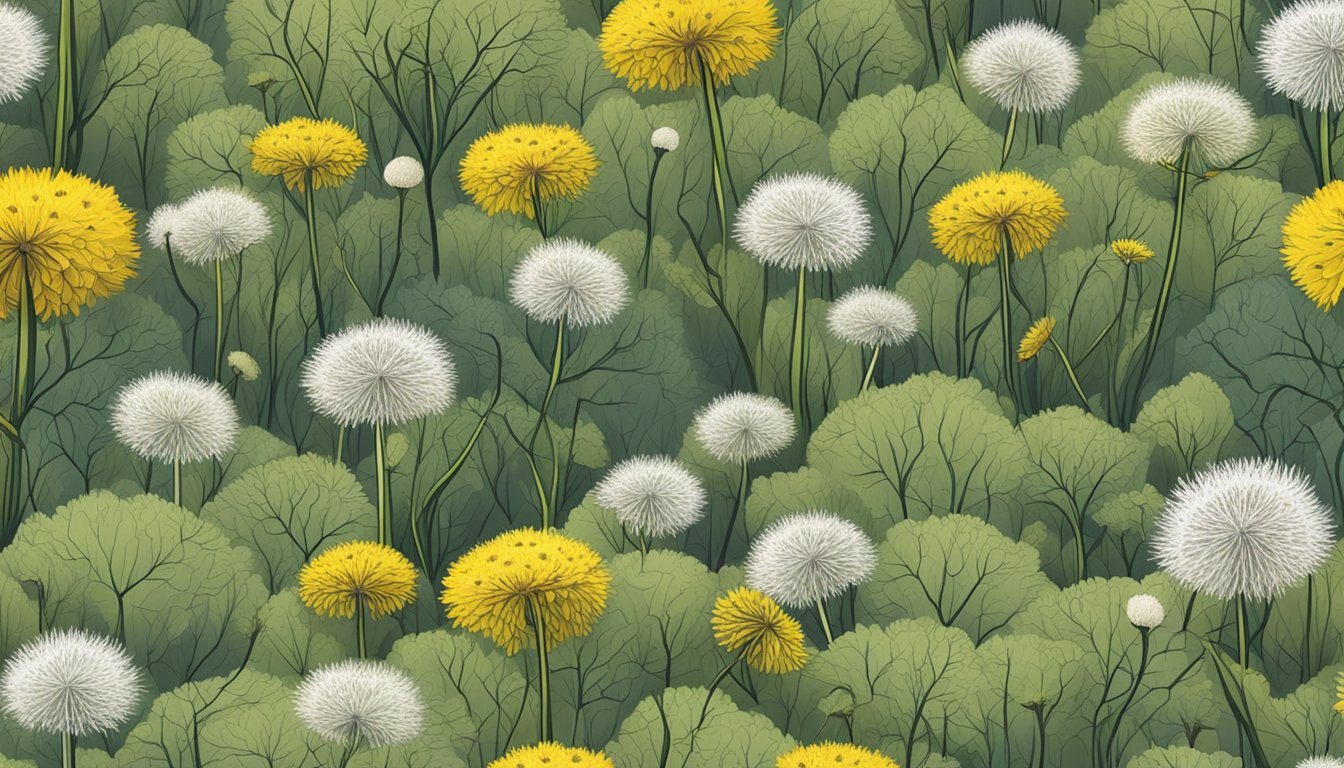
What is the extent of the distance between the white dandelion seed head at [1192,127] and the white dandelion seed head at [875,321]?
0.30 meters

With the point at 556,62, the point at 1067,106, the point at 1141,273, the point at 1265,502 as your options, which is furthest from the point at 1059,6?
the point at 1265,502

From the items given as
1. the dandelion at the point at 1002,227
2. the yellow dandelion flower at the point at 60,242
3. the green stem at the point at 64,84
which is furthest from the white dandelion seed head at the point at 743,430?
the green stem at the point at 64,84

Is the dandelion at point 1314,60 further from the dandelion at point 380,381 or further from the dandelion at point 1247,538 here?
the dandelion at point 380,381

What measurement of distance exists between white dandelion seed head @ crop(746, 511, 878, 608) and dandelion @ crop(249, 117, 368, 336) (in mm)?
473

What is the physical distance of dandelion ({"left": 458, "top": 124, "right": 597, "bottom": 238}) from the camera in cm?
137

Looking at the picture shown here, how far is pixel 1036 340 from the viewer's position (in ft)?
4.43

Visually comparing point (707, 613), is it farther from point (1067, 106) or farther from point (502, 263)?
point (1067, 106)

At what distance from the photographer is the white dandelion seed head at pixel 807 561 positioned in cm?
119

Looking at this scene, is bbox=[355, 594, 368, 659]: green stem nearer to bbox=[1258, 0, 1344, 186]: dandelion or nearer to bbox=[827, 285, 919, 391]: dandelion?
bbox=[827, 285, 919, 391]: dandelion

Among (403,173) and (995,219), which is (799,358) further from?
(403,173)

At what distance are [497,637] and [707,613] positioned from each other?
0.18m

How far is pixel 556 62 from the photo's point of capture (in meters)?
1.46

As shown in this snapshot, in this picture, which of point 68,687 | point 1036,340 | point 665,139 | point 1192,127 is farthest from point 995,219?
point 68,687

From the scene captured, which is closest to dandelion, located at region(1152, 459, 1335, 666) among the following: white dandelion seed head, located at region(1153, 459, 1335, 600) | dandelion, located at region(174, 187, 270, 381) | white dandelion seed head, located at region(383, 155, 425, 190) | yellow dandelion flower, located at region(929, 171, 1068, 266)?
white dandelion seed head, located at region(1153, 459, 1335, 600)
